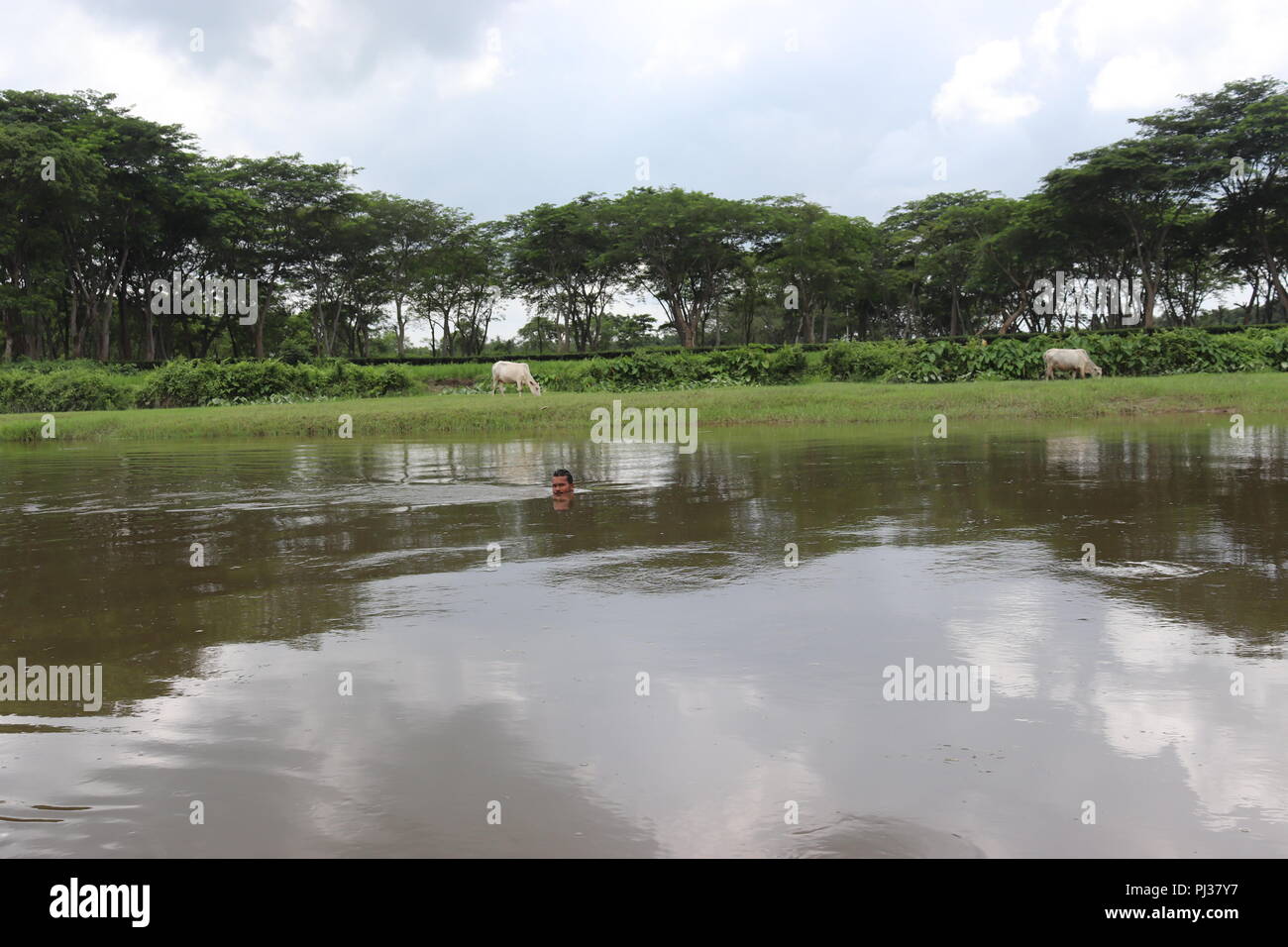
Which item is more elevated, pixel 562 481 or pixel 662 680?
pixel 562 481

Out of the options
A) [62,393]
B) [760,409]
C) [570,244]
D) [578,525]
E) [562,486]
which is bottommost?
[578,525]

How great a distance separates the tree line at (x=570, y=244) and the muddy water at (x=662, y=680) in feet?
116

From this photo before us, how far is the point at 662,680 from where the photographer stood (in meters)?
4.56

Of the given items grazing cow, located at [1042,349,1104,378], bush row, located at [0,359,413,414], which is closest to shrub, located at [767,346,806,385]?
grazing cow, located at [1042,349,1104,378]

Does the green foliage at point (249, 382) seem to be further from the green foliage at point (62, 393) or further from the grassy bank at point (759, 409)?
the grassy bank at point (759, 409)

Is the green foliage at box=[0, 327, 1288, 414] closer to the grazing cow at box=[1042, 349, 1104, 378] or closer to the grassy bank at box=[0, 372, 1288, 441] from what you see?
the grazing cow at box=[1042, 349, 1104, 378]

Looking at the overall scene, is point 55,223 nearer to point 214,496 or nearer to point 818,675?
point 214,496

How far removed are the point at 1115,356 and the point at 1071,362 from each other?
2.23 m

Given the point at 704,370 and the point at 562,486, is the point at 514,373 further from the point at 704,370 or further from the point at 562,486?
the point at 562,486

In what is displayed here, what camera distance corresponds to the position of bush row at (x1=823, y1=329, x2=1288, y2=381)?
26906 millimetres

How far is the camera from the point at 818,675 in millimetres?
4562

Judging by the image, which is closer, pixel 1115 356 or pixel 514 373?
pixel 1115 356

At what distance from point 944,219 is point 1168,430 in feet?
130

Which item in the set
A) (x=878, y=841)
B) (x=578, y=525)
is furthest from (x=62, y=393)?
(x=878, y=841)
